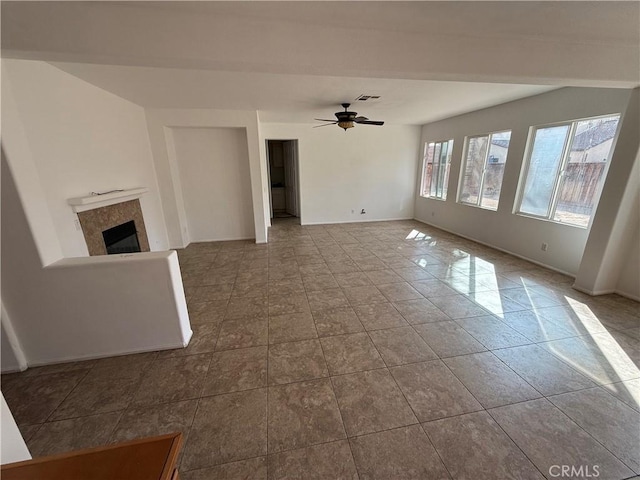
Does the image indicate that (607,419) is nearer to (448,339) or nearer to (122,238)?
(448,339)

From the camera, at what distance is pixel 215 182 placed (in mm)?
5141

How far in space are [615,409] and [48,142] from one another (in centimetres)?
483

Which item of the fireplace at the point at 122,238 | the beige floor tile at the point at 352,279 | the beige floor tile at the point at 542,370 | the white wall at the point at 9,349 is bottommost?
the beige floor tile at the point at 542,370

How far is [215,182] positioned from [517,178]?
5521 millimetres

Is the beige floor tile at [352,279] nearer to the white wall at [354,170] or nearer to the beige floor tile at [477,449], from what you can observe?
the beige floor tile at [477,449]

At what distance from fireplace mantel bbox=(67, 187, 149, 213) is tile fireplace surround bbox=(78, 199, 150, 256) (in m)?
0.08

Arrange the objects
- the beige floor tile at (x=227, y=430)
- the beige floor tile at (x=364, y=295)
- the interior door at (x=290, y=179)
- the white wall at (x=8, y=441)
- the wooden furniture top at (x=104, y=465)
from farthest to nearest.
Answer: the interior door at (x=290, y=179) < the beige floor tile at (x=364, y=295) < the beige floor tile at (x=227, y=430) < the white wall at (x=8, y=441) < the wooden furniture top at (x=104, y=465)

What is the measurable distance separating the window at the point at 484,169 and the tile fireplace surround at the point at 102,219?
20.1 feet

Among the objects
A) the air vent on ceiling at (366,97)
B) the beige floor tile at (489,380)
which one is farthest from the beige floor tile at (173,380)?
the air vent on ceiling at (366,97)

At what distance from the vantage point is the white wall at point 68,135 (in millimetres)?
2080

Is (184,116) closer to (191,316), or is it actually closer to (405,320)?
(191,316)

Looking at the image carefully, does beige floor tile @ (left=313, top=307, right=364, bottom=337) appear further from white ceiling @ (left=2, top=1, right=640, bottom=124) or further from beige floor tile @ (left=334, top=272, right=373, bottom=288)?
white ceiling @ (left=2, top=1, right=640, bottom=124)

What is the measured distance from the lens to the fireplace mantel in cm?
248

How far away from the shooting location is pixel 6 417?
1.10m
